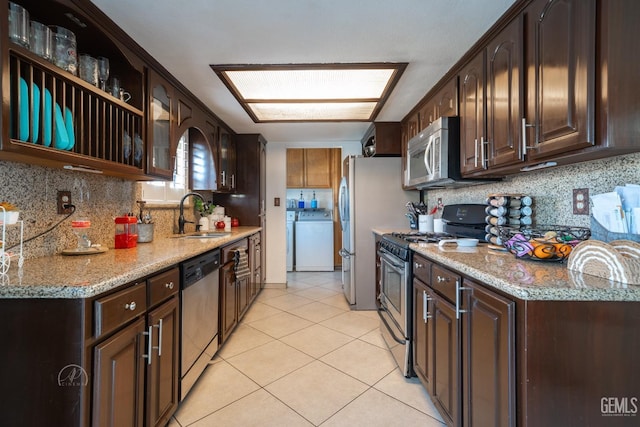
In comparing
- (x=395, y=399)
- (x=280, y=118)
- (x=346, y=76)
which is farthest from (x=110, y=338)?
(x=280, y=118)

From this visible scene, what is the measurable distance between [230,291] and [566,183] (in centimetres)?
244

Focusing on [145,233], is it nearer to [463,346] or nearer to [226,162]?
[226,162]

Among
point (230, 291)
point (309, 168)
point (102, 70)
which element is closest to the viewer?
point (102, 70)

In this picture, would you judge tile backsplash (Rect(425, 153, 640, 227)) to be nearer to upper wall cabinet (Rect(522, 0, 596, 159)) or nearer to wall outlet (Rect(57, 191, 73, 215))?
upper wall cabinet (Rect(522, 0, 596, 159))

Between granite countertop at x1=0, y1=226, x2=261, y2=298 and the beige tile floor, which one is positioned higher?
granite countertop at x1=0, y1=226, x2=261, y2=298

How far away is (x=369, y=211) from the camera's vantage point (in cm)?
337

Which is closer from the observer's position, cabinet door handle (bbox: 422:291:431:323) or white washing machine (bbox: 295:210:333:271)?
cabinet door handle (bbox: 422:291:431:323)

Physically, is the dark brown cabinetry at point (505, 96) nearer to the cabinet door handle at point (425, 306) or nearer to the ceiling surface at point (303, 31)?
the ceiling surface at point (303, 31)

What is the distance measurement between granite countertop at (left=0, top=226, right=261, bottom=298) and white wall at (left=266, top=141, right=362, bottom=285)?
8.60 ft

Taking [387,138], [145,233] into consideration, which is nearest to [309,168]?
[387,138]

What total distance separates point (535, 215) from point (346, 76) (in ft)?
5.21

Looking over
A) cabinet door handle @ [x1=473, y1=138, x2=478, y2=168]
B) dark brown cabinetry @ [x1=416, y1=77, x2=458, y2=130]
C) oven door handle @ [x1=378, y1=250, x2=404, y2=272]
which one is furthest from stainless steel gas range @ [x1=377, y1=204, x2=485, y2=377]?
dark brown cabinetry @ [x1=416, y1=77, x2=458, y2=130]

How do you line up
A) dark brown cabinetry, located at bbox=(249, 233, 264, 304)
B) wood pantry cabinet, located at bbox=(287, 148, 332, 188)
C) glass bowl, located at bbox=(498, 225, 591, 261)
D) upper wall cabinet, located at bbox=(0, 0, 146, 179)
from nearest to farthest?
upper wall cabinet, located at bbox=(0, 0, 146, 179) → glass bowl, located at bbox=(498, 225, 591, 261) → dark brown cabinetry, located at bbox=(249, 233, 264, 304) → wood pantry cabinet, located at bbox=(287, 148, 332, 188)

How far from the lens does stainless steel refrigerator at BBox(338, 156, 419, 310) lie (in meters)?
3.36
